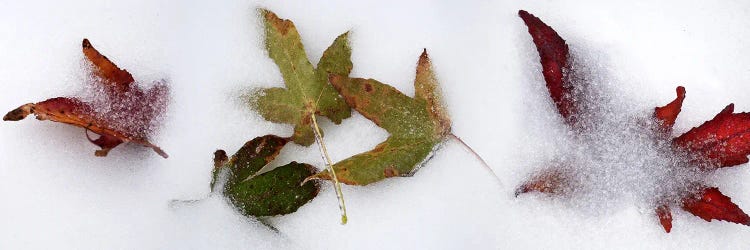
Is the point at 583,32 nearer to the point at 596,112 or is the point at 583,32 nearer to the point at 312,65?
the point at 596,112

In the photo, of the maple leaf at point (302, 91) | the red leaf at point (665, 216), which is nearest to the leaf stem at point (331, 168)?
the maple leaf at point (302, 91)

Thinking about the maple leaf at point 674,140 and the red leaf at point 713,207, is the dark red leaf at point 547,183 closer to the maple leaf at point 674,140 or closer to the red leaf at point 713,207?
the maple leaf at point 674,140

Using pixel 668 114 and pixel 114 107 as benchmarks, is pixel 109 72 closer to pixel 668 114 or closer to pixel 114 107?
pixel 114 107

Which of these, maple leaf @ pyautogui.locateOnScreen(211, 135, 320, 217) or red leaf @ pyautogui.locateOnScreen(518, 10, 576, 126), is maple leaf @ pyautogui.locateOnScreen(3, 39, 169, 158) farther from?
red leaf @ pyautogui.locateOnScreen(518, 10, 576, 126)

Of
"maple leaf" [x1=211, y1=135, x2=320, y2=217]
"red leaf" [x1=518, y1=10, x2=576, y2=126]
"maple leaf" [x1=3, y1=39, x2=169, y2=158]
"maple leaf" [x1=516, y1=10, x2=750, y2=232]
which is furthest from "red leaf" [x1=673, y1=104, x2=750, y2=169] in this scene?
"maple leaf" [x1=3, y1=39, x2=169, y2=158]

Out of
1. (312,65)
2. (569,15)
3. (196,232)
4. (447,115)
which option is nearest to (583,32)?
(569,15)
